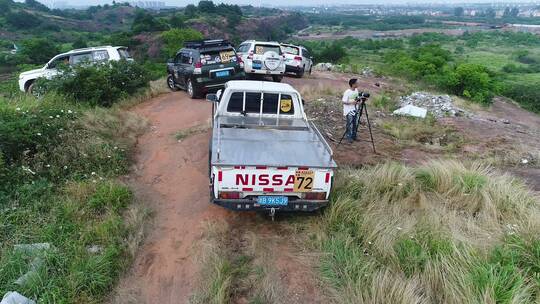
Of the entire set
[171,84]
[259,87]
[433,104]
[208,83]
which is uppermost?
[259,87]

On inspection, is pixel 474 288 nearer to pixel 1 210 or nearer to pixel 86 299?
pixel 86 299

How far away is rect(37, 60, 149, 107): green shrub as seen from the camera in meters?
10.7

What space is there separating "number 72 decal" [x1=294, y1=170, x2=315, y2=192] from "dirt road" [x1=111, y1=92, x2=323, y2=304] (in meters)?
0.71

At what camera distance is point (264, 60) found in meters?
14.2

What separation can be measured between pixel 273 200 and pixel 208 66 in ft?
25.7

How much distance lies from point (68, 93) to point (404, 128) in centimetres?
899

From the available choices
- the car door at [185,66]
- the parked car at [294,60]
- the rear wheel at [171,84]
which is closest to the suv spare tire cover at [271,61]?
the car door at [185,66]

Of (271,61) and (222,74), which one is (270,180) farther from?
(271,61)

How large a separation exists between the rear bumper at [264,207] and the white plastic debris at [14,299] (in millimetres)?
2214

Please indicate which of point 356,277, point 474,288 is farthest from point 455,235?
point 356,277

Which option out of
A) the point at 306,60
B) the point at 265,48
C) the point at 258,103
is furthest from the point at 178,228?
the point at 306,60

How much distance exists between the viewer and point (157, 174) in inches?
294

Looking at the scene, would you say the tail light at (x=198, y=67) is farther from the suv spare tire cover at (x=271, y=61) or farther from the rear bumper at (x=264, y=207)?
the rear bumper at (x=264, y=207)

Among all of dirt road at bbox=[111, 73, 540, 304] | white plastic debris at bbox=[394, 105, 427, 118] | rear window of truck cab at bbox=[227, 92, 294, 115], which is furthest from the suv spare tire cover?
rear window of truck cab at bbox=[227, 92, 294, 115]
